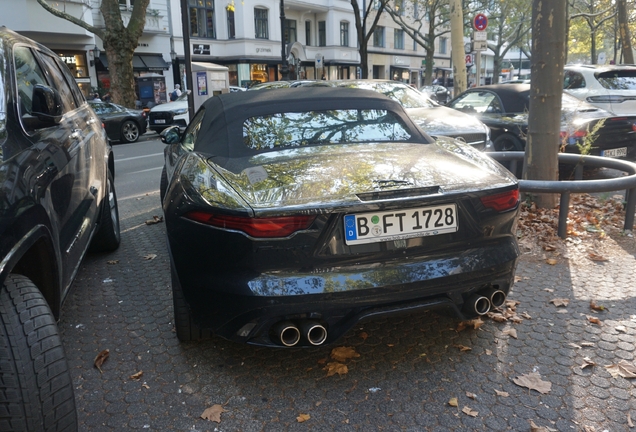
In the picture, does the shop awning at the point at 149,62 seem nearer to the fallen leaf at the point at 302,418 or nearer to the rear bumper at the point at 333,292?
the rear bumper at the point at 333,292

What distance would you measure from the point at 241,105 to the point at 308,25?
43177 mm

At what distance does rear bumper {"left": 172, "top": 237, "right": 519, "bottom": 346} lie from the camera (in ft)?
8.28

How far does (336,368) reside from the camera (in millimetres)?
2986

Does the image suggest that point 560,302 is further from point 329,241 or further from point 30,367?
point 30,367

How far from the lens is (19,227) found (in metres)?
2.10

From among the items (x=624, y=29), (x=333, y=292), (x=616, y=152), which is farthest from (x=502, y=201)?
(x=624, y=29)

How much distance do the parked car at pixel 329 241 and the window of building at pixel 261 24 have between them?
37.8 meters

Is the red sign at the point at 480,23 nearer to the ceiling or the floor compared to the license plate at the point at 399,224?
nearer to the ceiling

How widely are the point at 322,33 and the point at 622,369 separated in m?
44.9

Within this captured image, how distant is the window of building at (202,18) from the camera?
118ft

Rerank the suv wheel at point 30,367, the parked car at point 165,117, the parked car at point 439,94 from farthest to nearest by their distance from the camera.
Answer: the parked car at point 165,117
the parked car at point 439,94
the suv wheel at point 30,367

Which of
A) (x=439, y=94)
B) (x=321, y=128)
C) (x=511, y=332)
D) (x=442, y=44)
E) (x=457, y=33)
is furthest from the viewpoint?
(x=442, y=44)

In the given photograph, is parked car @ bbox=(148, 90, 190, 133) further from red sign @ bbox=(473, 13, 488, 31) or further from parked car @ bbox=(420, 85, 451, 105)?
red sign @ bbox=(473, 13, 488, 31)

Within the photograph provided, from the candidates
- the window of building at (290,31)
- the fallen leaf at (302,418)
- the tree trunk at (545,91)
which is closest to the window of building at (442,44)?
the window of building at (290,31)
